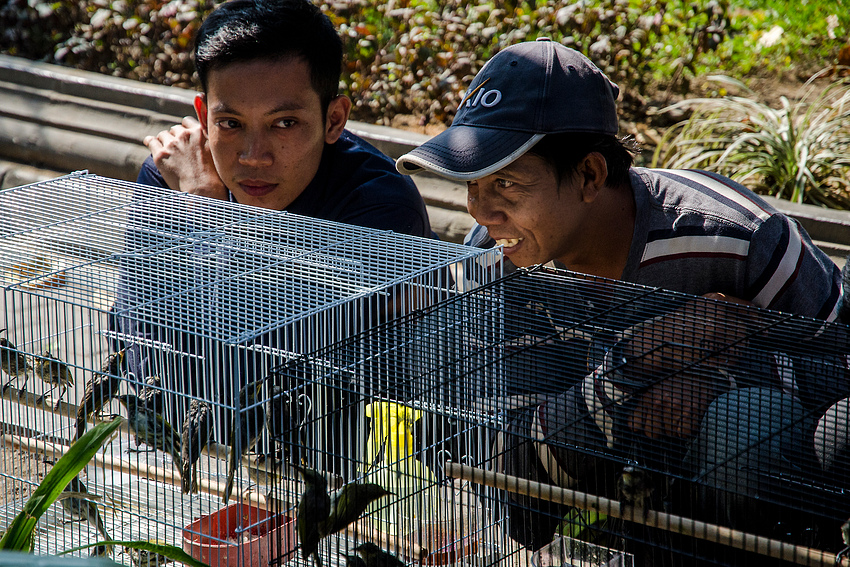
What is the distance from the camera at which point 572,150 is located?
6.89 ft

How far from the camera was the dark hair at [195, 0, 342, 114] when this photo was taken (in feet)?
7.89

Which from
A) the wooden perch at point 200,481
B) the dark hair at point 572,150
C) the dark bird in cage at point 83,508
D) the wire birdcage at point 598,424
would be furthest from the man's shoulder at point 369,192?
the dark bird in cage at point 83,508

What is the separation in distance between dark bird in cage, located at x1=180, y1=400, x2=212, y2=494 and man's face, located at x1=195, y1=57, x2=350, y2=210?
1.02 meters

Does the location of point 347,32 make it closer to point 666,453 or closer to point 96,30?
point 96,30

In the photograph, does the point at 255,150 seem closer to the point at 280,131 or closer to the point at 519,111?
the point at 280,131

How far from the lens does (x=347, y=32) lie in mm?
5141

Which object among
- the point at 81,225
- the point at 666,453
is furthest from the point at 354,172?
the point at 666,453

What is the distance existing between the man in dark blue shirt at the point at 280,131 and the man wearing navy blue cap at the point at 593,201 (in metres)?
0.32

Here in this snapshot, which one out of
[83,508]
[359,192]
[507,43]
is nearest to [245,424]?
[83,508]

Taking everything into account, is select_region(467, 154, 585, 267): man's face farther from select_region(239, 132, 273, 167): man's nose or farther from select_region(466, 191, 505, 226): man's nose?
select_region(239, 132, 273, 167): man's nose

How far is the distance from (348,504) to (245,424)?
270mm

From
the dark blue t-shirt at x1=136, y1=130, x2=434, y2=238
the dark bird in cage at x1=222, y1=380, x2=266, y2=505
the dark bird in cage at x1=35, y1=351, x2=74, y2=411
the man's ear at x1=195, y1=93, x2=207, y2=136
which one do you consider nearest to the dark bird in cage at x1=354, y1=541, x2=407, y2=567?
the dark bird in cage at x1=222, y1=380, x2=266, y2=505

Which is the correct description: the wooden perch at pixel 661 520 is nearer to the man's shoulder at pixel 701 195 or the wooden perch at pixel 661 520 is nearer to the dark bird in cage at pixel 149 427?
the dark bird in cage at pixel 149 427

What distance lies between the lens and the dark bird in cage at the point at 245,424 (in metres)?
1.42
